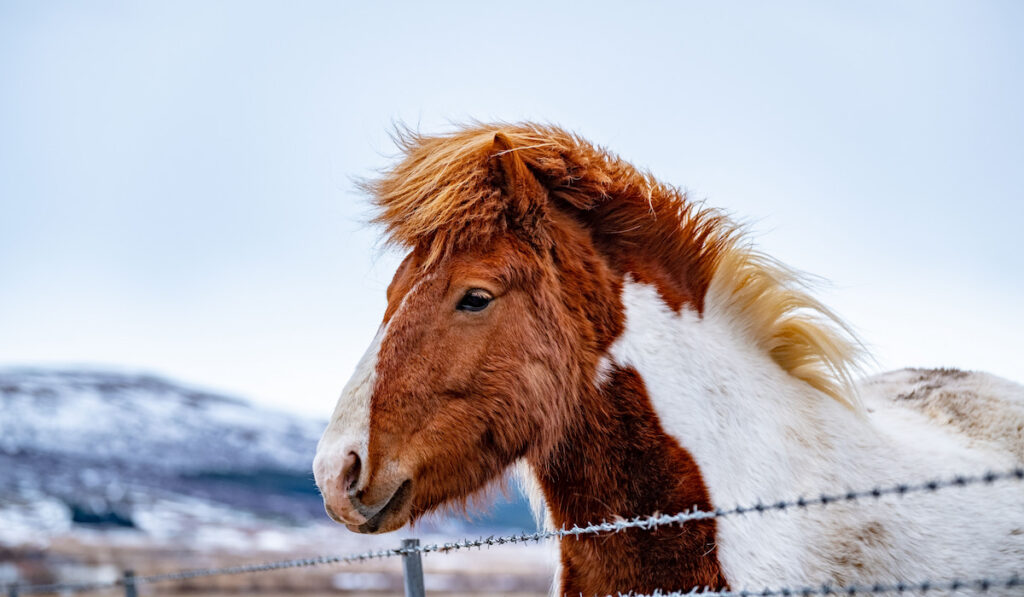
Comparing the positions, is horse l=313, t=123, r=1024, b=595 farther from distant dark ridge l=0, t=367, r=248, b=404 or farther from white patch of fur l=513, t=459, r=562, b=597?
distant dark ridge l=0, t=367, r=248, b=404

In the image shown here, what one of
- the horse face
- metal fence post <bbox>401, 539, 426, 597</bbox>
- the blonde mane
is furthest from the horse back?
metal fence post <bbox>401, 539, 426, 597</bbox>

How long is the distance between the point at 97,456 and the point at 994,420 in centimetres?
5273

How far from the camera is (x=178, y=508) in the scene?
38.1m

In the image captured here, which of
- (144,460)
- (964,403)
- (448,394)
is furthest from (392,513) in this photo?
(144,460)

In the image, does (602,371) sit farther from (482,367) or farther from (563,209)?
(563,209)

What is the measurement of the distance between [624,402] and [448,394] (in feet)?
1.83

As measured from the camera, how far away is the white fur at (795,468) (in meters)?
2.23

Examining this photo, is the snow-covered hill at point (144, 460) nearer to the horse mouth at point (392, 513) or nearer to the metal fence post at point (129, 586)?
the metal fence post at point (129, 586)

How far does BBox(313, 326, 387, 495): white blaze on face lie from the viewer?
7.34ft

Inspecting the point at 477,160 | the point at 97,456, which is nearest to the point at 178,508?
the point at 97,456

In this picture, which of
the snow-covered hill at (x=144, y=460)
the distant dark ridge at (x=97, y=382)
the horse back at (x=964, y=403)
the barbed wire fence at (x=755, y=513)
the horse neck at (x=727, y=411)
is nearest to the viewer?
the barbed wire fence at (x=755, y=513)

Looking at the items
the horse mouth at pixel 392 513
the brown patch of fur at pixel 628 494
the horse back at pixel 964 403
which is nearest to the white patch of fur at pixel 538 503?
the brown patch of fur at pixel 628 494

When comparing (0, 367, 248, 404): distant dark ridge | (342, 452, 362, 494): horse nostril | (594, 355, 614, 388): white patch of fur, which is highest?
(0, 367, 248, 404): distant dark ridge

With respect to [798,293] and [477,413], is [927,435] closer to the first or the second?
[798,293]
